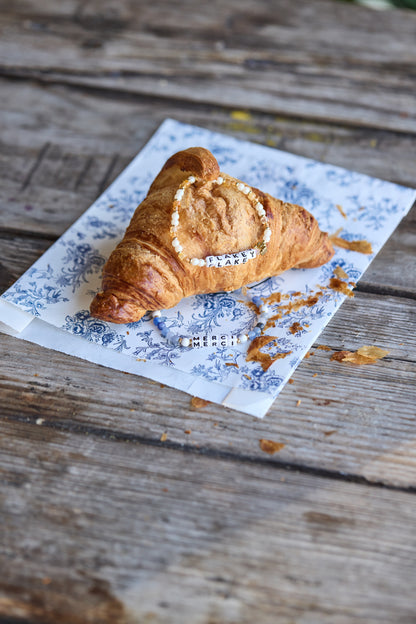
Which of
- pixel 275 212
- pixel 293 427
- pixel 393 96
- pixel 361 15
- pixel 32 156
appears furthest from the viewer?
pixel 361 15

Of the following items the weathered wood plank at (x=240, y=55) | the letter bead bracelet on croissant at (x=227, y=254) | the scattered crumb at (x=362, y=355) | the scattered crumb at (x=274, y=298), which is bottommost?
the scattered crumb at (x=362, y=355)

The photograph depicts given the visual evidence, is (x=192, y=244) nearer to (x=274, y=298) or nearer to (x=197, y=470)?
(x=274, y=298)

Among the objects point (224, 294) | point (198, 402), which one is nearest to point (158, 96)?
point (224, 294)

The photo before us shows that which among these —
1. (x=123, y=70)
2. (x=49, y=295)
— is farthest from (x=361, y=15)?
(x=49, y=295)

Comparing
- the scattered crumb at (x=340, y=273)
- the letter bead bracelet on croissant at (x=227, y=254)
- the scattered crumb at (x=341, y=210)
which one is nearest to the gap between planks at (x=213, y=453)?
the letter bead bracelet on croissant at (x=227, y=254)

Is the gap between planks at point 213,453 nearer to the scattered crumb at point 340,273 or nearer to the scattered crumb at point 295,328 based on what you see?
the scattered crumb at point 295,328

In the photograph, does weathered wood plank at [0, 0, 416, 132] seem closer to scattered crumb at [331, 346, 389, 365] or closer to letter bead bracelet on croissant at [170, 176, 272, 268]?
letter bead bracelet on croissant at [170, 176, 272, 268]

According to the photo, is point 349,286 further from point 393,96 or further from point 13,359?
point 393,96
